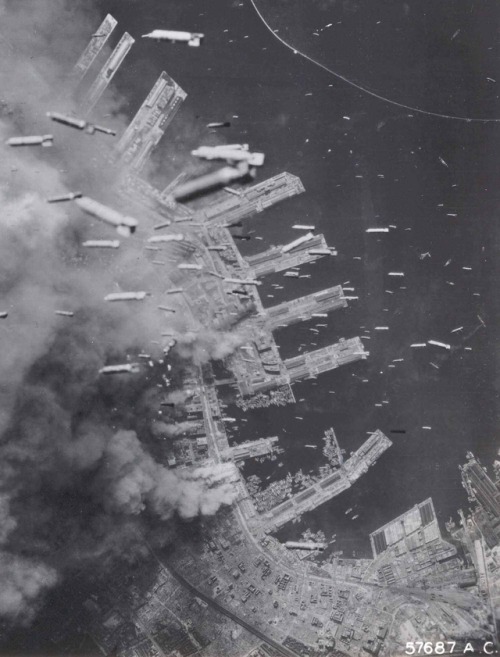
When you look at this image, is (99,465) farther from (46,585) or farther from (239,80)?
(239,80)

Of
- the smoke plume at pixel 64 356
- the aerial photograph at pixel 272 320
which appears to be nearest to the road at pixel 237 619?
the aerial photograph at pixel 272 320

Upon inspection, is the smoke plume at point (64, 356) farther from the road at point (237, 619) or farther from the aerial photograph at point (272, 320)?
the road at point (237, 619)

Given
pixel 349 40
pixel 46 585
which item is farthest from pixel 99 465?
pixel 349 40

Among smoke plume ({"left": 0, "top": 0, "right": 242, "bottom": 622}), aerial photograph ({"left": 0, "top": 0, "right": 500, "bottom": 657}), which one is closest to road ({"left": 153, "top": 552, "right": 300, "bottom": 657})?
aerial photograph ({"left": 0, "top": 0, "right": 500, "bottom": 657})

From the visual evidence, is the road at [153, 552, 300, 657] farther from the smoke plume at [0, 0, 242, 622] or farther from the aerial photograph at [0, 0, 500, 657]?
the smoke plume at [0, 0, 242, 622]

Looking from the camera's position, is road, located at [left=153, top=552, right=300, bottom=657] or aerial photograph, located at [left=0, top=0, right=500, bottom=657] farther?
road, located at [left=153, top=552, right=300, bottom=657]

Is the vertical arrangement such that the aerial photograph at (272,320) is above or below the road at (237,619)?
above
